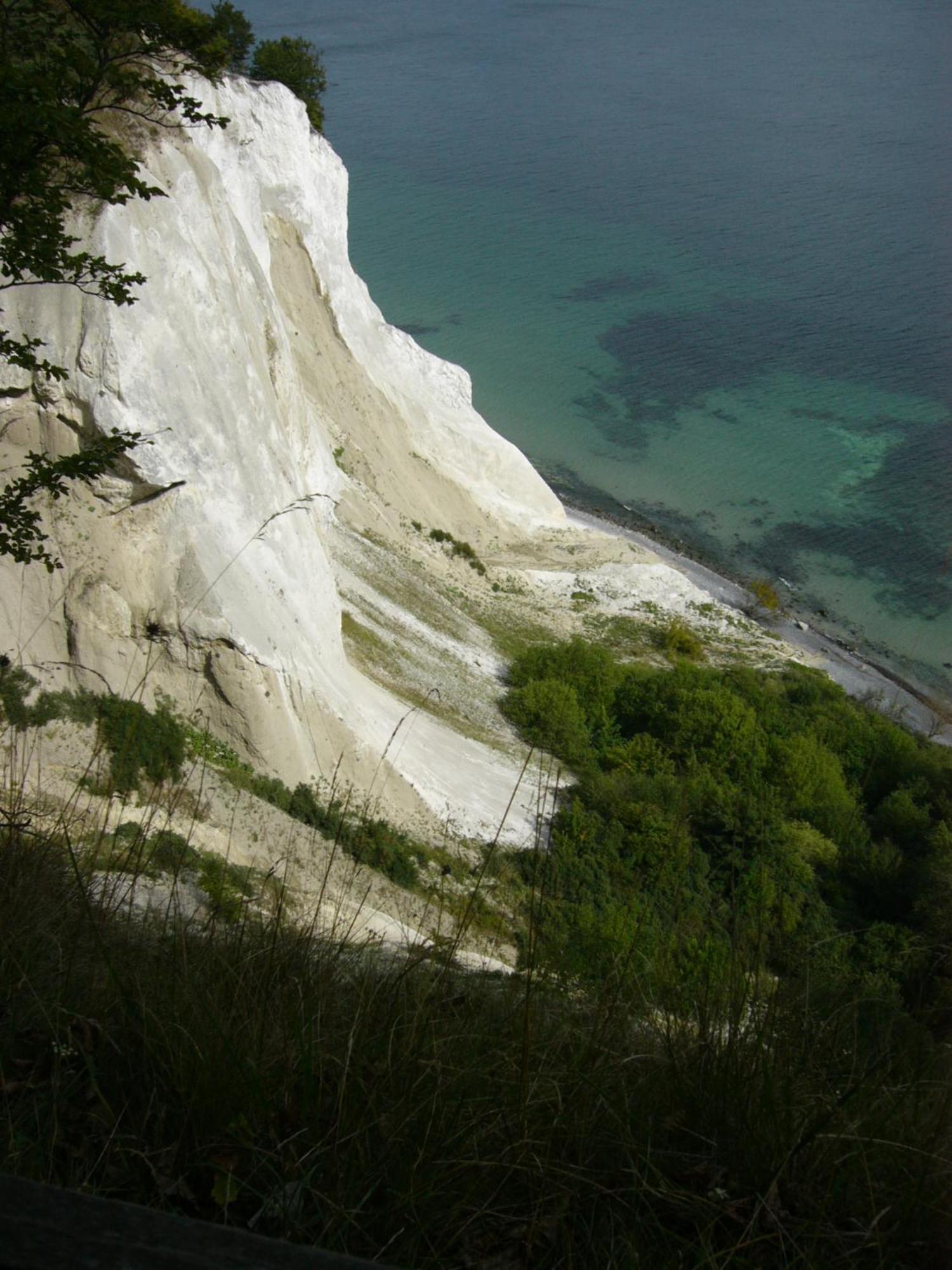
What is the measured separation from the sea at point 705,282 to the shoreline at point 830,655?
2.55 ft

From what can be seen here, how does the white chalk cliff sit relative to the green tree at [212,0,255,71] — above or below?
below

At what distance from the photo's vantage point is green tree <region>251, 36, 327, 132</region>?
81.0ft

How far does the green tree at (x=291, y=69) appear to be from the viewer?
24.7 meters

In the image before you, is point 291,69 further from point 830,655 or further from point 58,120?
point 58,120

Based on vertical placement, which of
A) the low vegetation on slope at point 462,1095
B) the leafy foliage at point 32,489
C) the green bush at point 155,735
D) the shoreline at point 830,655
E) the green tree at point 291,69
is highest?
the green tree at point 291,69

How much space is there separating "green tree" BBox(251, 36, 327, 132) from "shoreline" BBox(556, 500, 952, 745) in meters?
15.0

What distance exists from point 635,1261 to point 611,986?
1064 mm

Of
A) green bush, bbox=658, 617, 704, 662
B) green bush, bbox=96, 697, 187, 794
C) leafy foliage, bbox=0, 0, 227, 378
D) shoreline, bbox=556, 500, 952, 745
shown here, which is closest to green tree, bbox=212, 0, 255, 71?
shoreline, bbox=556, 500, 952, 745

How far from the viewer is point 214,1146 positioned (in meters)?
2.33

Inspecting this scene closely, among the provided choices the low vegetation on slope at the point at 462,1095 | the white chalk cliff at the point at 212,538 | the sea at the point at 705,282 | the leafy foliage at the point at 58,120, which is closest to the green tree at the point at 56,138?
the leafy foliage at the point at 58,120

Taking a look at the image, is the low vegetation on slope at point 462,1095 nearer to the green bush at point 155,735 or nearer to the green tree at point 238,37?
the green bush at point 155,735

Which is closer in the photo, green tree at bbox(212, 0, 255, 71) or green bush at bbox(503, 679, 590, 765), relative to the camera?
green bush at bbox(503, 679, 590, 765)

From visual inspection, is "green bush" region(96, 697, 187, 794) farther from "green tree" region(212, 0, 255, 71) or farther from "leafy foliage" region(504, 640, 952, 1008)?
"green tree" region(212, 0, 255, 71)

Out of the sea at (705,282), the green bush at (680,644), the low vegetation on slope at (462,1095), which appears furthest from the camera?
the sea at (705,282)
